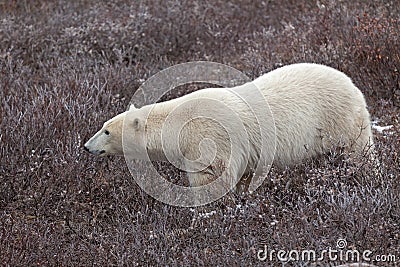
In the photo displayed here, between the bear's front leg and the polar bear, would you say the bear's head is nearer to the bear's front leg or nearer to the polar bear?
the polar bear

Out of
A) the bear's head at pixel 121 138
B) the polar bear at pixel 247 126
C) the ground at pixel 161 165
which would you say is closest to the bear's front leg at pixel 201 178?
the polar bear at pixel 247 126

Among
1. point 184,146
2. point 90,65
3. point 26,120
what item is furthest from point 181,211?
point 90,65

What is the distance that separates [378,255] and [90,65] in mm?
4956

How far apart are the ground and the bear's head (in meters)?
0.37

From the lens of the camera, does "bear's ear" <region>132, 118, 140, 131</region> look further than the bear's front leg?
Yes

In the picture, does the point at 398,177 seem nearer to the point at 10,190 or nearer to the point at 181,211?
the point at 181,211

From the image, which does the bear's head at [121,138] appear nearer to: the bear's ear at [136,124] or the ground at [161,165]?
the bear's ear at [136,124]

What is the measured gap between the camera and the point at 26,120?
207 inches

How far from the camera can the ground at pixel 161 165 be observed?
11.9ft

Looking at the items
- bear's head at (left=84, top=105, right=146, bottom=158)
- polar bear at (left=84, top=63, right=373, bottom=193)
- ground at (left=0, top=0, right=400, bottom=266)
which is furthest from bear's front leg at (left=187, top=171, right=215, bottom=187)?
bear's head at (left=84, top=105, right=146, bottom=158)

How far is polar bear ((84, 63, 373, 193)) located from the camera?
13.8ft

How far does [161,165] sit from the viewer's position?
198 inches

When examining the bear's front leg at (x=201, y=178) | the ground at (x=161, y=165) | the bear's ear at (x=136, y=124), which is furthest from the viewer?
the bear's ear at (x=136, y=124)

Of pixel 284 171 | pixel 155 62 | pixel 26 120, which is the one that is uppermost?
pixel 284 171
